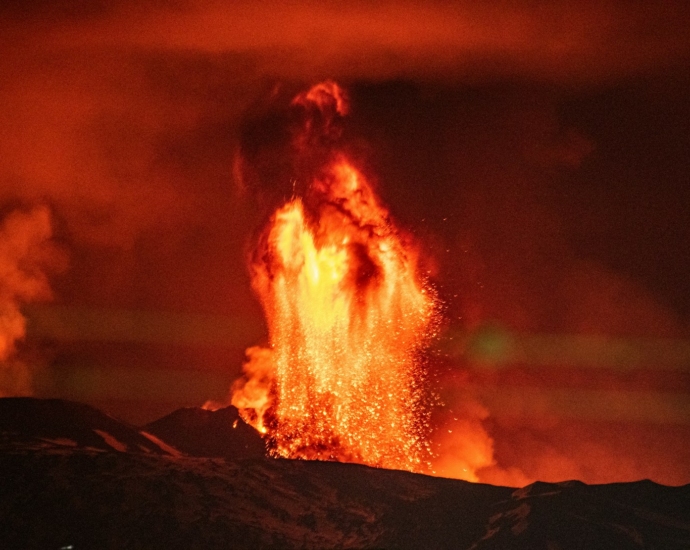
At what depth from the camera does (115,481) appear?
164625mm

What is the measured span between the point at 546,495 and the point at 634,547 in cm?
1748

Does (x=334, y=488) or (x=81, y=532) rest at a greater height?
(x=334, y=488)

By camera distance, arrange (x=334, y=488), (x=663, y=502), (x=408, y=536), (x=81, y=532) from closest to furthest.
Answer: (x=81, y=532) < (x=408, y=536) < (x=334, y=488) < (x=663, y=502)

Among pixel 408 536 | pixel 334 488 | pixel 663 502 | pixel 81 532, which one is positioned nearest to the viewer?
pixel 81 532

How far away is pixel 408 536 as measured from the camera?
6339 inches

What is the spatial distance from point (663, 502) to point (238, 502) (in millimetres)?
73739

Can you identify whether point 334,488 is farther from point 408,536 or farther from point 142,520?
point 142,520

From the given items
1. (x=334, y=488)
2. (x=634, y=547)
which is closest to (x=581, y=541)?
(x=634, y=547)

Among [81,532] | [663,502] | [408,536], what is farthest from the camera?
[663,502]

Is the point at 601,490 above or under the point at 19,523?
above

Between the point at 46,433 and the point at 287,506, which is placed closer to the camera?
the point at 287,506

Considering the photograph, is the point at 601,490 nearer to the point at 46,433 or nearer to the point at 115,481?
the point at 115,481

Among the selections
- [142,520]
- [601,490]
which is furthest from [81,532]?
[601,490]

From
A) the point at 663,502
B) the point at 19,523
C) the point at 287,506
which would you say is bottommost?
the point at 19,523
